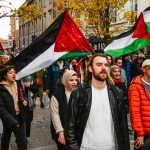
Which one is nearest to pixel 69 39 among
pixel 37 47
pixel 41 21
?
pixel 37 47

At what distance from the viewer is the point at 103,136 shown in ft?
10.9

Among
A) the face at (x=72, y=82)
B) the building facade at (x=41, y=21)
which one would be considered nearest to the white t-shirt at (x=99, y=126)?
the face at (x=72, y=82)

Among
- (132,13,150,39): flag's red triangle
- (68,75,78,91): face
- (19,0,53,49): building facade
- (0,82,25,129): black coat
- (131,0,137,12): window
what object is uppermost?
(19,0,53,49): building facade

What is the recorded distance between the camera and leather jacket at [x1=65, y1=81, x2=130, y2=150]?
333cm

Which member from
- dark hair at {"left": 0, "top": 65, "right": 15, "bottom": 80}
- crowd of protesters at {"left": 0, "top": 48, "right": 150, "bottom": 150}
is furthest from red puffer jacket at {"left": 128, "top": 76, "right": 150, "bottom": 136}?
dark hair at {"left": 0, "top": 65, "right": 15, "bottom": 80}

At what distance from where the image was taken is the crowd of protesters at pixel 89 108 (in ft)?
10.9

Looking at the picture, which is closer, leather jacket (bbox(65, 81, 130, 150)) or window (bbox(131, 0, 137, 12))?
leather jacket (bbox(65, 81, 130, 150))

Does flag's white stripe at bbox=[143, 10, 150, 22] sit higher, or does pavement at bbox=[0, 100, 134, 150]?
flag's white stripe at bbox=[143, 10, 150, 22]

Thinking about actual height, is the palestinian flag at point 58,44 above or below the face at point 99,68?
above

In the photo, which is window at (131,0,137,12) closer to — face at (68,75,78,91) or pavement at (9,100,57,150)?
pavement at (9,100,57,150)

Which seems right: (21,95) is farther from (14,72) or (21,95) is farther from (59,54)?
(59,54)

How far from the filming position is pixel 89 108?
3.31 meters

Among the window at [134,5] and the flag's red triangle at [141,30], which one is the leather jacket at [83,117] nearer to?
the flag's red triangle at [141,30]

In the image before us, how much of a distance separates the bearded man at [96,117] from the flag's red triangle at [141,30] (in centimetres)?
270
